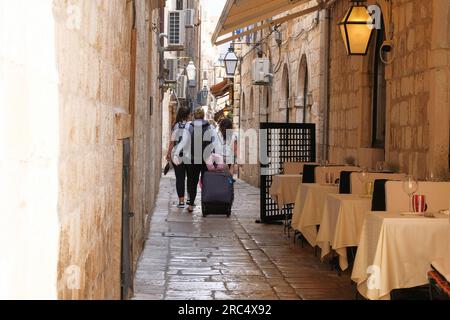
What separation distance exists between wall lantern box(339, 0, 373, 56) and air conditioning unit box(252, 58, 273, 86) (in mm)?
10167

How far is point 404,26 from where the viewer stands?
8812mm

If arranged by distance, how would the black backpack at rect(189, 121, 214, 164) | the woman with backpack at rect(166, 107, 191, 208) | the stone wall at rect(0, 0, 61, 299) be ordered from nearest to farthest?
the stone wall at rect(0, 0, 61, 299), the black backpack at rect(189, 121, 214, 164), the woman with backpack at rect(166, 107, 191, 208)

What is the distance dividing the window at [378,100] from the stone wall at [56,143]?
704 cm

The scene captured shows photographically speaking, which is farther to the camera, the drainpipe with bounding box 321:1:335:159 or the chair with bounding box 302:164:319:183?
the drainpipe with bounding box 321:1:335:159

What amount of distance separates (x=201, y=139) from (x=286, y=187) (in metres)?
2.31

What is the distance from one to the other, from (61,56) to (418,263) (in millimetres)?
3546

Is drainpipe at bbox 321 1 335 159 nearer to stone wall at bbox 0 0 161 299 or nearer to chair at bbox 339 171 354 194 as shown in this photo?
chair at bbox 339 171 354 194

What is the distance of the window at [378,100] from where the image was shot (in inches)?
416

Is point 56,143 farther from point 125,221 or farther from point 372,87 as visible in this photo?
point 372,87

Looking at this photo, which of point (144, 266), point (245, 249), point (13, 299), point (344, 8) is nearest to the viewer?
point (13, 299)

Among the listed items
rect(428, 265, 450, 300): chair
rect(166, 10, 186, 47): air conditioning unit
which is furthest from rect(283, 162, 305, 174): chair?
rect(166, 10, 186, 47): air conditioning unit

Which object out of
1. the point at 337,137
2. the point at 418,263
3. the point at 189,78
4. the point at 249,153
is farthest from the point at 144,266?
the point at 189,78

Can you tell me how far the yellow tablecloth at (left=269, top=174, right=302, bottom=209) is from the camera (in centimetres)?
1063

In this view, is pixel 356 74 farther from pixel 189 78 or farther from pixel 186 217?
pixel 189 78
